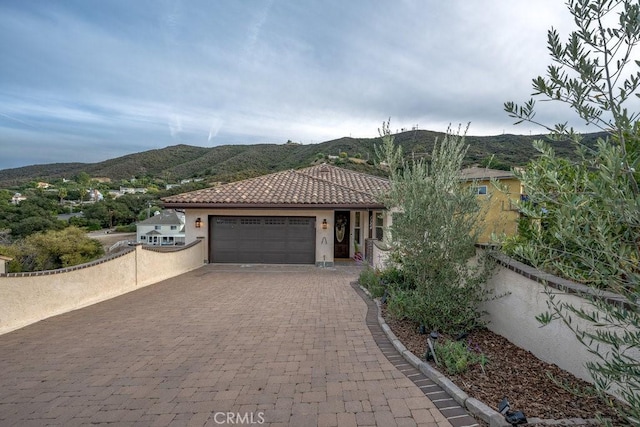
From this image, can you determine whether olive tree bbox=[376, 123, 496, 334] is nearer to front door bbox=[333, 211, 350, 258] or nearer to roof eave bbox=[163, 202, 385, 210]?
roof eave bbox=[163, 202, 385, 210]

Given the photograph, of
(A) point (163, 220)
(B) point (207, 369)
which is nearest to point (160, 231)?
(A) point (163, 220)

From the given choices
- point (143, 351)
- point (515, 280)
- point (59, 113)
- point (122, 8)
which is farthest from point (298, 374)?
point (59, 113)

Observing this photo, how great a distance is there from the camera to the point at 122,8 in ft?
35.0

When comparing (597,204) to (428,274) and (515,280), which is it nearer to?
(515,280)

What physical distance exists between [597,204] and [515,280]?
3103mm

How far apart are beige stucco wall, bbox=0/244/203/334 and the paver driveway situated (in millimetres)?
347

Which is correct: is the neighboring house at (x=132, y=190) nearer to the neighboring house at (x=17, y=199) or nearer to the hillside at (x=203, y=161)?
the hillside at (x=203, y=161)

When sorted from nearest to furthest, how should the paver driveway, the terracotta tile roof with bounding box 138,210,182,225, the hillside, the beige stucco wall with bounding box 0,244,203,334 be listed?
the paver driveway < the beige stucco wall with bounding box 0,244,203,334 < the terracotta tile roof with bounding box 138,210,182,225 < the hillside

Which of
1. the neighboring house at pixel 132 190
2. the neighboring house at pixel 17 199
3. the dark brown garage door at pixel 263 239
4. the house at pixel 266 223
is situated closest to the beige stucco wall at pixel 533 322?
the house at pixel 266 223

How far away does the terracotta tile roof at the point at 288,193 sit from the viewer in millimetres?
12539

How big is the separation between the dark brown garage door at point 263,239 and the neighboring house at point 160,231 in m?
20.5

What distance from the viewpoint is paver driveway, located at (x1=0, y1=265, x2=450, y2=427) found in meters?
3.02

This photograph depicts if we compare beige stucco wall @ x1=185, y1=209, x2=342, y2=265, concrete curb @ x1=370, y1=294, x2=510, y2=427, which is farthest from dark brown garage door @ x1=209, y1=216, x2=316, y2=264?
concrete curb @ x1=370, y1=294, x2=510, y2=427

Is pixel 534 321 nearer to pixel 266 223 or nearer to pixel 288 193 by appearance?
pixel 266 223
